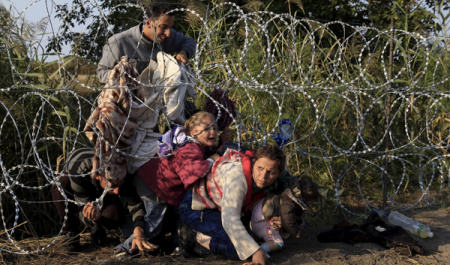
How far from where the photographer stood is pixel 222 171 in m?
3.69

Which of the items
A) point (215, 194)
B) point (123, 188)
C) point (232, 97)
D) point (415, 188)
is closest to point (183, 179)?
point (215, 194)

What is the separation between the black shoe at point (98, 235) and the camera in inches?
161

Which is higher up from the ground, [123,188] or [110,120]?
[110,120]

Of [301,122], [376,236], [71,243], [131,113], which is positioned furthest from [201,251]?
[301,122]

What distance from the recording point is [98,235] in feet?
13.5

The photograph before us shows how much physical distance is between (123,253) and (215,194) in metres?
0.79

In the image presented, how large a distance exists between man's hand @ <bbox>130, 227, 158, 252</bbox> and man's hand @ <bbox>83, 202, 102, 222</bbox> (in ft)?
A: 1.05

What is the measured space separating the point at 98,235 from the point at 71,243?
22 centimetres

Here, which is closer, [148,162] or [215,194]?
[215,194]

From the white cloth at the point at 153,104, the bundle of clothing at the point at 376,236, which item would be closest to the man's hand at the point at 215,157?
the white cloth at the point at 153,104

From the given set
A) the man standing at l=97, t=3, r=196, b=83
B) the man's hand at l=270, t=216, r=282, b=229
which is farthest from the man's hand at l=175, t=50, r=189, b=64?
the man's hand at l=270, t=216, r=282, b=229

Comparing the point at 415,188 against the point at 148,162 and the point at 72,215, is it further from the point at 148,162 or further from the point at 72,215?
the point at 72,215

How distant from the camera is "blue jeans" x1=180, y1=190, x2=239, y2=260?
11.9 feet

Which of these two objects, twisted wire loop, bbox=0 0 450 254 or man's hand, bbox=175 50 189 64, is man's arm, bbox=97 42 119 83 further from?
man's hand, bbox=175 50 189 64
